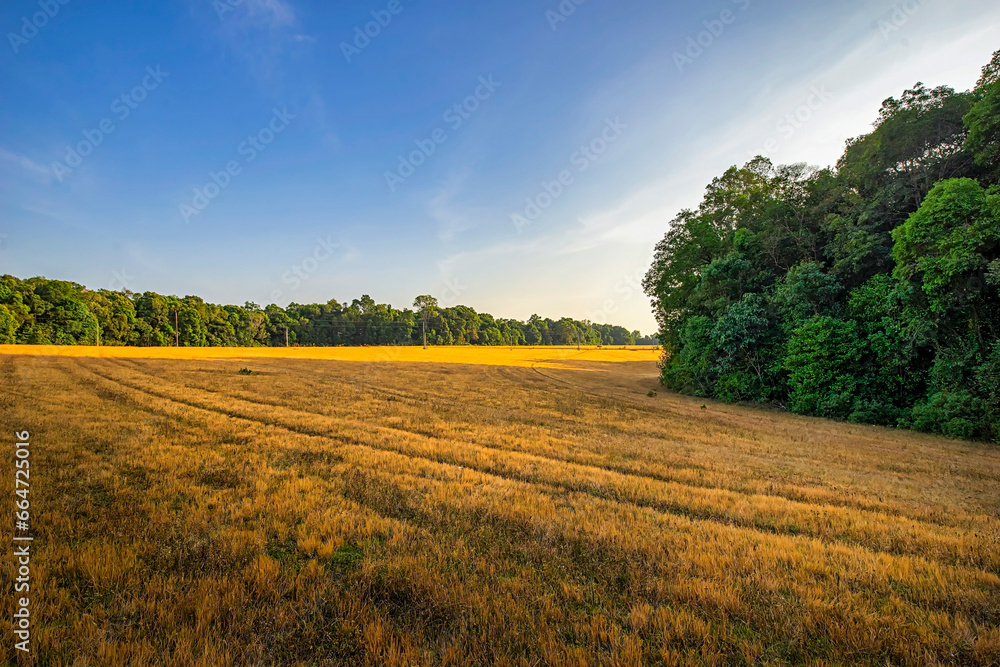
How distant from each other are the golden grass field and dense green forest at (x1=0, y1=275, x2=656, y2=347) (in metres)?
→ 96.3

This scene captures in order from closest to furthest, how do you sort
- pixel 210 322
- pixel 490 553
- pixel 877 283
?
1. pixel 490 553
2. pixel 877 283
3. pixel 210 322

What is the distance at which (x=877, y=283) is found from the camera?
1961 centimetres

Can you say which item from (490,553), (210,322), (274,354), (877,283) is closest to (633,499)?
(490,553)

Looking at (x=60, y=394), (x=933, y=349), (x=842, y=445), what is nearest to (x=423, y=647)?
(x=842, y=445)

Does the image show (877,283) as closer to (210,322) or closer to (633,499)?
(633,499)

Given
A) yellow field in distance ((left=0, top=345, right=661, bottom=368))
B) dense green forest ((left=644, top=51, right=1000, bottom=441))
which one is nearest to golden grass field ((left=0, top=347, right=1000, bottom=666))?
dense green forest ((left=644, top=51, right=1000, bottom=441))

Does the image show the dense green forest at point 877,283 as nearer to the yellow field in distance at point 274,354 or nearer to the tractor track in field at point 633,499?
the tractor track in field at point 633,499

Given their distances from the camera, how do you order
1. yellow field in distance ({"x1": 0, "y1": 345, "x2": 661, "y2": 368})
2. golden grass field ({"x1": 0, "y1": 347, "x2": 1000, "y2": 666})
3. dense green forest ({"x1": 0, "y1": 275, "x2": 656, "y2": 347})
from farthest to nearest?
dense green forest ({"x1": 0, "y1": 275, "x2": 656, "y2": 347})
yellow field in distance ({"x1": 0, "y1": 345, "x2": 661, "y2": 368})
golden grass field ({"x1": 0, "y1": 347, "x2": 1000, "y2": 666})

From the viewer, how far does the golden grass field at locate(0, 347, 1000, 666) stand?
11.8 feet

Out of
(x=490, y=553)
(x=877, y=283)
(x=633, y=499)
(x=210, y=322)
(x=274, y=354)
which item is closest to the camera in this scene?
(x=490, y=553)

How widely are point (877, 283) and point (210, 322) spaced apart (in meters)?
128

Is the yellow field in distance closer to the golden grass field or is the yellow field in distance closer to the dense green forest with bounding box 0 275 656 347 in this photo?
the dense green forest with bounding box 0 275 656 347

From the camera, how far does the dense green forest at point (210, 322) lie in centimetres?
7425

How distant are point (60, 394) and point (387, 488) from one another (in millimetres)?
21071
